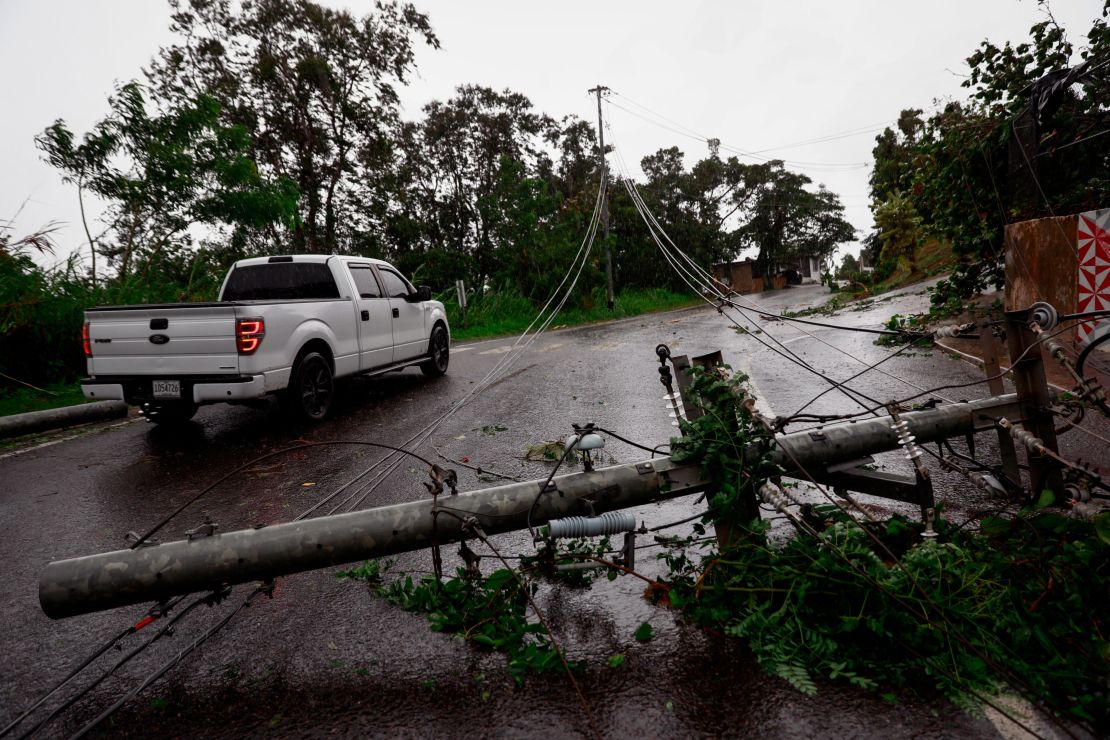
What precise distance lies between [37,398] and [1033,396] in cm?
1189

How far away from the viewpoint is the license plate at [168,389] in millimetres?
6539

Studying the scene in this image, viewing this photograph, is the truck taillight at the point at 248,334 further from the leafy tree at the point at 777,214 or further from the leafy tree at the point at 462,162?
the leafy tree at the point at 777,214

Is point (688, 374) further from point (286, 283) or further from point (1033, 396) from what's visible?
point (286, 283)

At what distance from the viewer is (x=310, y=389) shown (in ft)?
24.3

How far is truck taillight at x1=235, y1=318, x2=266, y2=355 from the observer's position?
642 cm

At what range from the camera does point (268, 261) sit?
27.2 ft

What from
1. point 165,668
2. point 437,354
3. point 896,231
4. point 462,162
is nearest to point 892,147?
point 896,231

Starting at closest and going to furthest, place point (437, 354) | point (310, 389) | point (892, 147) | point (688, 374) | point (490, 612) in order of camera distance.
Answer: point (490, 612)
point (688, 374)
point (310, 389)
point (437, 354)
point (892, 147)

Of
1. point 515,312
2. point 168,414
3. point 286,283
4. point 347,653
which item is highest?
point 286,283

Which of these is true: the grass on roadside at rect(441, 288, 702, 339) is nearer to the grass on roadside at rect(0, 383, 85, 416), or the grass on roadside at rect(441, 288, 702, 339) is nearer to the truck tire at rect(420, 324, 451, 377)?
the truck tire at rect(420, 324, 451, 377)

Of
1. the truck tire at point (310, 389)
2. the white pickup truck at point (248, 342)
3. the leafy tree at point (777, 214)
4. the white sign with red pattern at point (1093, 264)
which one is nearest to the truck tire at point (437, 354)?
the white pickup truck at point (248, 342)

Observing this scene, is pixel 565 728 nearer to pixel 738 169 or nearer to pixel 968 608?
pixel 968 608

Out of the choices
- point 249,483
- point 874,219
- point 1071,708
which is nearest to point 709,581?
point 1071,708

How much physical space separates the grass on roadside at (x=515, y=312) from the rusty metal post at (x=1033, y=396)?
644 inches
